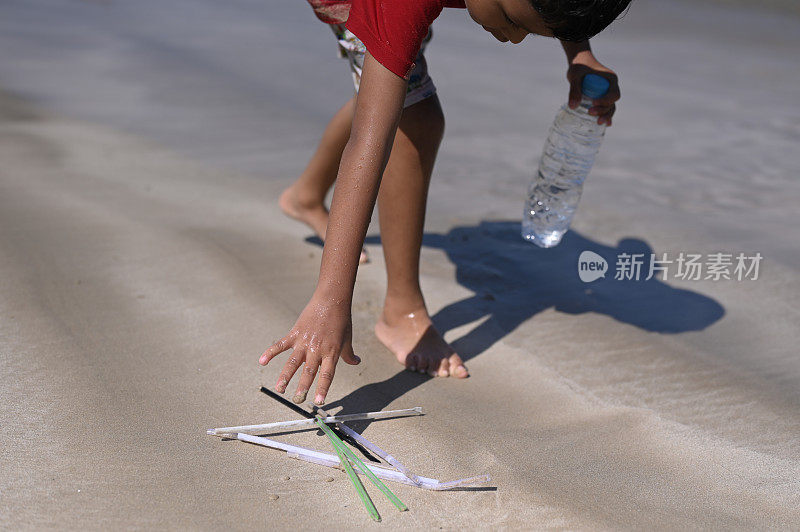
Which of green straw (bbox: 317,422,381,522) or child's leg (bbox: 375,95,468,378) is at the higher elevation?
child's leg (bbox: 375,95,468,378)

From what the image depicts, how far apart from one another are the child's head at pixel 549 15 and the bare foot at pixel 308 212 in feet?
5.56

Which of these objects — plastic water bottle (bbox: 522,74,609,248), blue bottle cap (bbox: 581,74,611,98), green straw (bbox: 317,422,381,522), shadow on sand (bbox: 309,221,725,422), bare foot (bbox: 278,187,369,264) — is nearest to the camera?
green straw (bbox: 317,422,381,522)

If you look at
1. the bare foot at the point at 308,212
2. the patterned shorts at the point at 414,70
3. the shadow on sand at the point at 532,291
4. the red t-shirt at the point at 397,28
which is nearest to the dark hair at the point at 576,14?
the red t-shirt at the point at 397,28

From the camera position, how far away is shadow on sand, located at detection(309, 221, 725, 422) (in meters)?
2.89

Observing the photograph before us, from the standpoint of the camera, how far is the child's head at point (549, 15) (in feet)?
5.33

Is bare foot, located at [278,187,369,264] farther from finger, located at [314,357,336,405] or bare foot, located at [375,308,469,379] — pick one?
finger, located at [314,357,336,405]

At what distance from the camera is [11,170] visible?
3912mm

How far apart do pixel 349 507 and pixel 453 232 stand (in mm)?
2061

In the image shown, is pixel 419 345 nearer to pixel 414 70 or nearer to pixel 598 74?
pixel 414 70

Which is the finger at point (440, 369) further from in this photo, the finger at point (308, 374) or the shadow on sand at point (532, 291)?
the finger at point (308, 374)

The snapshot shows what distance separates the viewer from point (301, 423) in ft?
6.86

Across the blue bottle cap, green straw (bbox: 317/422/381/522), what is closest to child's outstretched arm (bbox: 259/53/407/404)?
green straw (bbox: 317/422/381/522)

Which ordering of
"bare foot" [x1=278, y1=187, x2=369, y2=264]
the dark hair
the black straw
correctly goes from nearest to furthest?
the dark hair < the black straw < "bare foot" [x1=278, y1=187, x2=369, y2=264]

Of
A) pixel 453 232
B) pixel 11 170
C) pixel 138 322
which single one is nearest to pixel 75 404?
pixel 138 322
